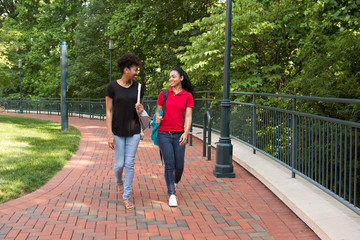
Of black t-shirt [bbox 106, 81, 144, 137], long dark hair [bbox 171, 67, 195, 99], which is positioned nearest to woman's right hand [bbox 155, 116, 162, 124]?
black t-shirt [bbox 106, 81, 144, 137]

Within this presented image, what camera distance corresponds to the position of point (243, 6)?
1195cm

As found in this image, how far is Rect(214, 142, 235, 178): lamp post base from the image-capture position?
6.64 m

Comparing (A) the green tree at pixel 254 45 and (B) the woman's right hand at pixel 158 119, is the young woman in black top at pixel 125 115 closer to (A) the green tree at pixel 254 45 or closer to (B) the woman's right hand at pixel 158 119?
(B) the woman's right hand at pixel 158 119

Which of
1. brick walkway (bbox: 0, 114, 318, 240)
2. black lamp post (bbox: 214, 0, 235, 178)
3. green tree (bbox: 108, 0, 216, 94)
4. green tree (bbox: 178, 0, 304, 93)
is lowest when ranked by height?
brick walkway (bbox: 0, 114, 318, 240)

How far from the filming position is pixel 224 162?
6.70m

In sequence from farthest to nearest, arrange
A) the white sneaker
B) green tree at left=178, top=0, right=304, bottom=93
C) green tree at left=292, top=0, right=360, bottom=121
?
green tree at left=178, top=0, right=304, bottom=93
green tree at left=292, top=0, right=360, bottom=121
the white sneaker

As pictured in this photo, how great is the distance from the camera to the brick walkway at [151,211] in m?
4.16

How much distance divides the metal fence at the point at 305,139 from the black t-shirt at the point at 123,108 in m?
2.16

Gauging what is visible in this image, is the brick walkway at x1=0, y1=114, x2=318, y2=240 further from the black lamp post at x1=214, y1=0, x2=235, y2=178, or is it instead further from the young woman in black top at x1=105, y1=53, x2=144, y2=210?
the young woman in black top at x1=105, y1=53, x2=144, y2=210

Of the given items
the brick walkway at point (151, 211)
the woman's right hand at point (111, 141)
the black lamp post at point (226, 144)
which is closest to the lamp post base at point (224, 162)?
the black lamp post at point (226, 144)

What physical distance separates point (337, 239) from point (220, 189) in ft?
7.93

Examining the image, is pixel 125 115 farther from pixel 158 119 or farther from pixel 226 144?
pixel 226 144

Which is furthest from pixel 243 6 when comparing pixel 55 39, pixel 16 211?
pixel 55 39

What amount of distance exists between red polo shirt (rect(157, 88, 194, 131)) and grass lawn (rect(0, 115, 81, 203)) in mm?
2322
